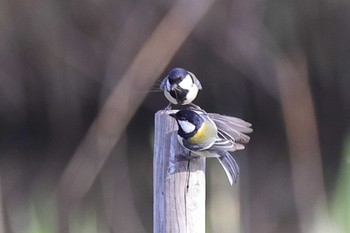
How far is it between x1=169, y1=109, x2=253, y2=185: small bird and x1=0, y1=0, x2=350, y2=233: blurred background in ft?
3.98

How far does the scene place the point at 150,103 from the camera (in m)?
3.14

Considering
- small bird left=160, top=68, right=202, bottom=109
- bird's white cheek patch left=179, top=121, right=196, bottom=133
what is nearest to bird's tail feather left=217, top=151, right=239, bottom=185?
bird's white cheek patch left=179, top=121, right=196, bottom=133

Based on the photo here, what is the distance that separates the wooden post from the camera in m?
1.40

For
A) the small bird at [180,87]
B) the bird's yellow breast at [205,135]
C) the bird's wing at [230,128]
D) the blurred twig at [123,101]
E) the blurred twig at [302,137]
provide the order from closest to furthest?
the bird's yellow breast at [205,135] < the bird's wing at [230,128] < the small bird at [180,87] < the blurred twig at [123,101] < the blurred twig at [302,137]

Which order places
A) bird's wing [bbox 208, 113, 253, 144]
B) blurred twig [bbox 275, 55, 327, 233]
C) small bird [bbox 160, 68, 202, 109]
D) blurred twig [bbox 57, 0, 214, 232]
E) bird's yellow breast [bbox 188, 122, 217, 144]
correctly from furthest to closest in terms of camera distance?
1. blurred twig [bbox 275, 55, 327, 233]
2. blurred twig [bbox 57, 0, 214, 232]
3. small bird [bbox 160, 68, 202, 109]
4. bird's wing [bbox 208, 113, 253, 144]
5. bird's yellow breast [bbox 188, 122, 217, 144]

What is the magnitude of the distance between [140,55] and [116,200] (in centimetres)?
70

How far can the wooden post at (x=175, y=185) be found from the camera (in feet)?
4.58

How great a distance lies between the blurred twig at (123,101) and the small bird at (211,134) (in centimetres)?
125

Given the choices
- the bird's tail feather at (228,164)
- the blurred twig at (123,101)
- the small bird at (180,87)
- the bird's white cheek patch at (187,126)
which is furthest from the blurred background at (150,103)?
the bird's white cheek patch at (187,126)

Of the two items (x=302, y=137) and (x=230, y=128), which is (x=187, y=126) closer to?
(x=230, y=128)

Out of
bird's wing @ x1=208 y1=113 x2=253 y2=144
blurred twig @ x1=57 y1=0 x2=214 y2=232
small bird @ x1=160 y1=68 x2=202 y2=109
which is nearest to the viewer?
bird's wing @ x1=208 y1=113 x2=253 y2=144

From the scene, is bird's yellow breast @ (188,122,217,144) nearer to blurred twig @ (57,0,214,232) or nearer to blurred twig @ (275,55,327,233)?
blurred twig @ (57,0,214,232)

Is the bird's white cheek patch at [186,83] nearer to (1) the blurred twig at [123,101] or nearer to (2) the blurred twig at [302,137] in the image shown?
(1) the blurred twig at [123,101]

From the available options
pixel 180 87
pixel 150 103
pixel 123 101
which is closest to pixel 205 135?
pixel 180 87
